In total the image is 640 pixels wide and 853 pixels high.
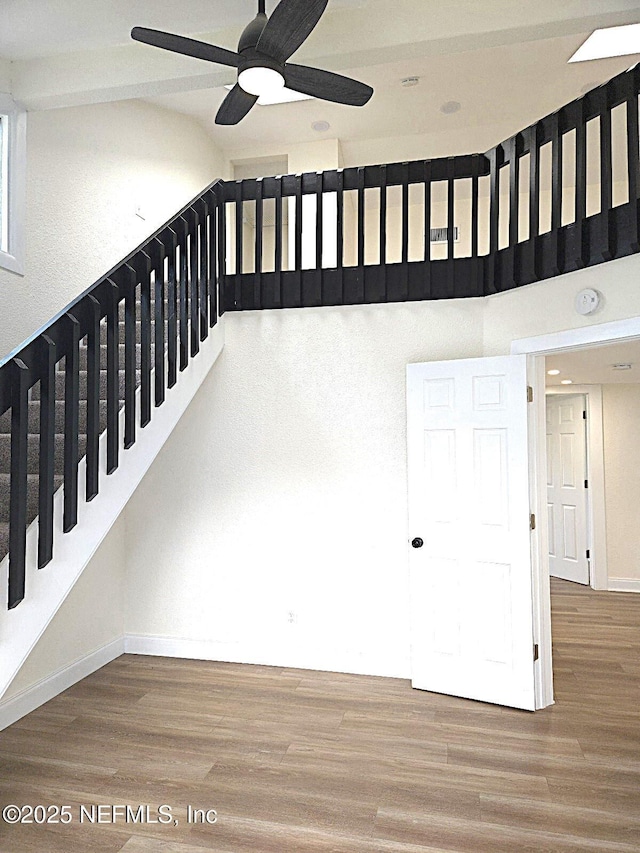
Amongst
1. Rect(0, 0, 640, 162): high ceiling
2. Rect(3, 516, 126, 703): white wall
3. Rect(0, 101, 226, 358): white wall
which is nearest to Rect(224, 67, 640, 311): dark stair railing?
Rect(0, 0, 640, 162): high ceiling

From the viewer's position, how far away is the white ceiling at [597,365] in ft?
15.2

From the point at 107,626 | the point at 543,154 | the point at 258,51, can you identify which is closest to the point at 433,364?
the point at 258,51

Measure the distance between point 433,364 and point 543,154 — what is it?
3622 millimetres

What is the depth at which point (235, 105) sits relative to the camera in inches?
117

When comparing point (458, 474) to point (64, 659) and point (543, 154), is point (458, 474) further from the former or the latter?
point (543, 154)

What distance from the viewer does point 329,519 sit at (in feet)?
14.3

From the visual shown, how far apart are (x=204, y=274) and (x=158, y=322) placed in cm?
97

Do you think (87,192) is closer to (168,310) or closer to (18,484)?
(168,310)

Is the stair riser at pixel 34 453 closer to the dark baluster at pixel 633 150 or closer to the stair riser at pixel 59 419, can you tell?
the stair riser at pixel 59 419

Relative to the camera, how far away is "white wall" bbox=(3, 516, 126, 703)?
3.84 m

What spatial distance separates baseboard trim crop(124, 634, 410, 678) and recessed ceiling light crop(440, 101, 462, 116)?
4711 millimetres

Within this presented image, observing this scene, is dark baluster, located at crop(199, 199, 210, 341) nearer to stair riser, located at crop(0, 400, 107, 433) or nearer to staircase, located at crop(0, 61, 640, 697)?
staircase, located at crop(0, 61, 640, 697)

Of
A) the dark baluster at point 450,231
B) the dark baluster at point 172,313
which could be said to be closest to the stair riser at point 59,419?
the dark baluster at point 172,313

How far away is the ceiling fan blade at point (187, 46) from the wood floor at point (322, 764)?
309 centimetres
